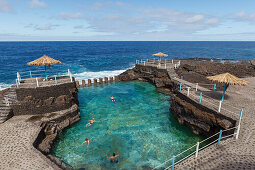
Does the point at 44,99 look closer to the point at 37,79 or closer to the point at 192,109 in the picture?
the point at 37,79

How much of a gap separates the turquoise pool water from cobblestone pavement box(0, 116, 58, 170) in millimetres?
2262

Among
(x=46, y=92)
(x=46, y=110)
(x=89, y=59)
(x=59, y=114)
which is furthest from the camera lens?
(x=89, y=59)

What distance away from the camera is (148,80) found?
3253 cm

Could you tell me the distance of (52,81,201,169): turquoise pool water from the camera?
11.5m

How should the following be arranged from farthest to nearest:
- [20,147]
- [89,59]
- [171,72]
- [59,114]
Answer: [89,59] < [171,72] < [59,114] < [20,147]

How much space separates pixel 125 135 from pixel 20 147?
836cm

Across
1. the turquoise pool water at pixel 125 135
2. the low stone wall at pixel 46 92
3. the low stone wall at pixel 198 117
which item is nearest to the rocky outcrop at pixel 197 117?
the low stone wall at pixel 198 117

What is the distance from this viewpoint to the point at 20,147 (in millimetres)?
10445

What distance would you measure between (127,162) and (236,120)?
8594 millimetres

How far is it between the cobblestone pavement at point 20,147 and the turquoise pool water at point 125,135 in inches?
89.1

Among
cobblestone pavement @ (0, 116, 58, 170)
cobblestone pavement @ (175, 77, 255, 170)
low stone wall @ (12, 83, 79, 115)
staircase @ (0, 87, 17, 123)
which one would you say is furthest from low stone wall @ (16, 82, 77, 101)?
cobblestone pavement @ (175, 77, 255, 170)

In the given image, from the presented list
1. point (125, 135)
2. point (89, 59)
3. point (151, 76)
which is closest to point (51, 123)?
point (125, 135)

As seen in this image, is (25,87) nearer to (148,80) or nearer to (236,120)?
(236,120)

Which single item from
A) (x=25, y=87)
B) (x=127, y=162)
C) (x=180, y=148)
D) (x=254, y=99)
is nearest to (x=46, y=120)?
(x=25, y=87)
